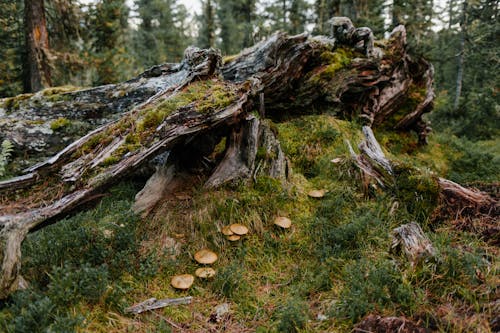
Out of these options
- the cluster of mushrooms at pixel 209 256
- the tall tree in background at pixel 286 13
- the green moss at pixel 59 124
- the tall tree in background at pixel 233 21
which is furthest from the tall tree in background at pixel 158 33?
the cluster of mushrooms at pixel 209 256

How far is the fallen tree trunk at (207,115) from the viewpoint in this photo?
3.93m

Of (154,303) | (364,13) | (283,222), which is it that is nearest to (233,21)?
(364,13)

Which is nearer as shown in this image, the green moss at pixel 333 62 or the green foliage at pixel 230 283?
the green foliage at pixel 230 283

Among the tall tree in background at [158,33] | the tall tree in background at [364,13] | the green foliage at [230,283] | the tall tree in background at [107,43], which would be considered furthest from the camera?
the tall tree in background at [158,33]

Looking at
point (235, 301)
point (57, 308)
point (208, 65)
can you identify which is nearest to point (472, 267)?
point (235, 301)

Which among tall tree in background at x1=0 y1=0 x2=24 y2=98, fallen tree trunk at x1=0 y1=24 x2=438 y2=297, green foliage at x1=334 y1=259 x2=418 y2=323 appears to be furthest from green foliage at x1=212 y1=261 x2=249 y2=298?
tall tree in background at x1=0 y1=0 x2=24 y2=98

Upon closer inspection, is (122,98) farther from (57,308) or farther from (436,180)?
(436,180)

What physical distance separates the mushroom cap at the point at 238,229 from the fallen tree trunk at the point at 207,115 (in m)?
1.09

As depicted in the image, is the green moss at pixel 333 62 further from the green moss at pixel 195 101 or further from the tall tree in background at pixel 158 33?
the tall tree in background at pixel 158 33

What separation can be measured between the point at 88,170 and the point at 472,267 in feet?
15.1

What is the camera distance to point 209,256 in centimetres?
Result: 430

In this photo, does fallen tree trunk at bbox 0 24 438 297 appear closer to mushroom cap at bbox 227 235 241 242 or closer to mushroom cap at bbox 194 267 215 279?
mushroom cap at bbox 227 235 241 242

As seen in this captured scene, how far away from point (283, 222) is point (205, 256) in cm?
131

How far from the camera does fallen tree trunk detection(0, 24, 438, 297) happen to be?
3932 mm
